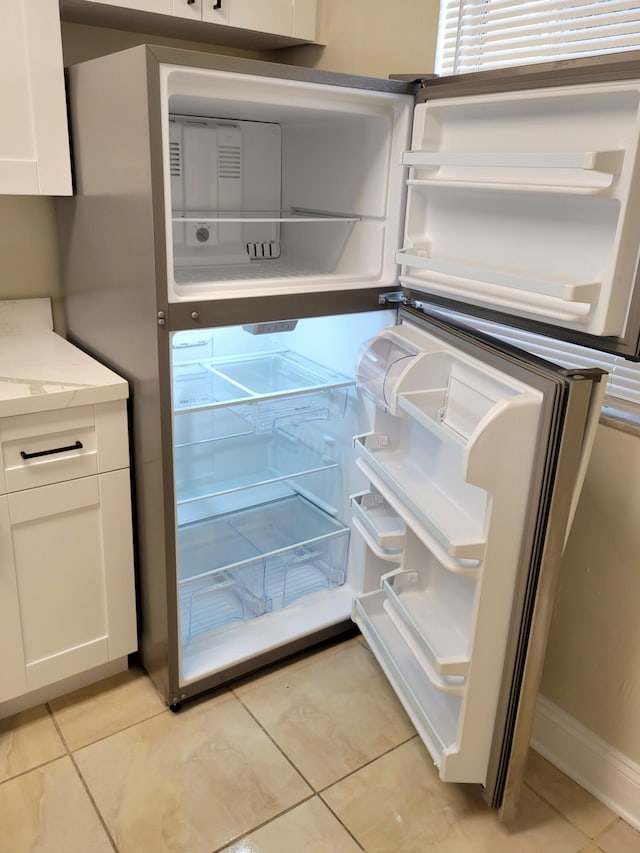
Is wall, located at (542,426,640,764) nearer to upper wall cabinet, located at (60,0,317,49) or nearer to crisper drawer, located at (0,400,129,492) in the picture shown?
crisper drawer, located at (0,400,129,492)

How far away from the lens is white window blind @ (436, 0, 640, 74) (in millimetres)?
1415

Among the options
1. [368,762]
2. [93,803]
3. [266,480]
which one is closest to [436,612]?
[368,762]

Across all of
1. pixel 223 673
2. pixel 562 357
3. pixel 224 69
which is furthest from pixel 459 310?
pixel 223 673

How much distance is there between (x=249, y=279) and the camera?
170cm

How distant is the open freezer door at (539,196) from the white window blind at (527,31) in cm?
30

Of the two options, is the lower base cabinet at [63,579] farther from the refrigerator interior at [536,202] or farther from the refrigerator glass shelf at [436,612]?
the refrigerator interior at [536,202]

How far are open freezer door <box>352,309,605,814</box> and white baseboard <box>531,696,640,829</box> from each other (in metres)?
0.32

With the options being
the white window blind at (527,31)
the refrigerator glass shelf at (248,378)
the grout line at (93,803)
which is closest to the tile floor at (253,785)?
the grout line at (93,803)

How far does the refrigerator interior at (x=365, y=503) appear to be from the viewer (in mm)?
1293

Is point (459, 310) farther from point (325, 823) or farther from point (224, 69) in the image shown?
point (325, 823)

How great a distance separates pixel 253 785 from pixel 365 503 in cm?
73

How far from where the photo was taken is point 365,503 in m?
1.85

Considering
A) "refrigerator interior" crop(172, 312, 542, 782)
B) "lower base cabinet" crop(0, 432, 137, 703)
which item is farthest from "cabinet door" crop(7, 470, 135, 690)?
"refrigerator interior" crop(172, 312, 542, 782)

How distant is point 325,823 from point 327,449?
105 centimetres
